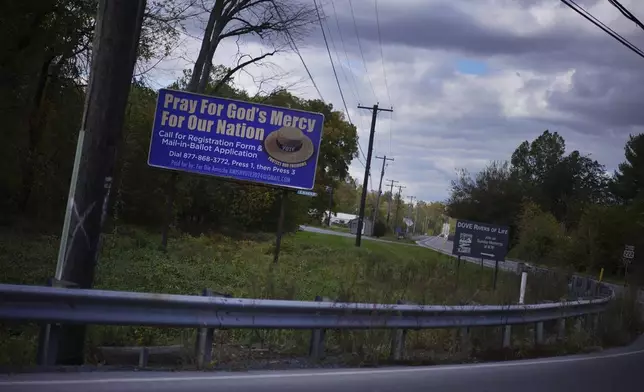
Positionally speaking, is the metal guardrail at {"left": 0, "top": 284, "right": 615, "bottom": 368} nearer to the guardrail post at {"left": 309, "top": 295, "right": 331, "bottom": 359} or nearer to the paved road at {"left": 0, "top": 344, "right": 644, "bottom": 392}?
the guardrail post at {"left": 309, "top": 295, "right": 331, "bottom": 359}

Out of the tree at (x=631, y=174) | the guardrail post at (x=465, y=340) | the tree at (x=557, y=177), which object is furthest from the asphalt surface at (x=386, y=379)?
the tree at (x=631, y=174)

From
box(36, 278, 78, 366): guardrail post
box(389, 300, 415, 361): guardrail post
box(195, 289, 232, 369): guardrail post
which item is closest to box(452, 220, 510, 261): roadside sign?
box(389, 300, 415, 361): guardrail post

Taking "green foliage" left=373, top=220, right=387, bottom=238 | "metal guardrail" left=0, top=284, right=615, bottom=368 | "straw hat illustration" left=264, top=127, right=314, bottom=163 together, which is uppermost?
"straw hat illustration" left=264, top=127, right=314, bottom=163

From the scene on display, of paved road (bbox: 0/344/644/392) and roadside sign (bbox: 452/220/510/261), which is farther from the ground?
roadside sign (bbox: 452/220/510/261)

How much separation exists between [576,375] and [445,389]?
3210 mm

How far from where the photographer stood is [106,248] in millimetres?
20859

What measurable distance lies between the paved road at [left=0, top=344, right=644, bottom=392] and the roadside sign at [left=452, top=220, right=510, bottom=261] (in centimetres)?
1055

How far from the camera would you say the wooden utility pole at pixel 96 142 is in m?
8.81

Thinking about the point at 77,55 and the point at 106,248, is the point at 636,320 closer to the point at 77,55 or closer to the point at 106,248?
the point at 106,248

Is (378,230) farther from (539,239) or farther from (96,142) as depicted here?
(96,142)

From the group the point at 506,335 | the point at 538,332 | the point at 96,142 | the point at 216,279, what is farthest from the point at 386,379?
the point at 216,279

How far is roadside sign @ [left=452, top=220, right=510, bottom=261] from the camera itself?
78.1 ft

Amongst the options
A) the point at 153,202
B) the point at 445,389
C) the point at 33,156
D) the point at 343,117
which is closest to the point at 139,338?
the point at 445,389

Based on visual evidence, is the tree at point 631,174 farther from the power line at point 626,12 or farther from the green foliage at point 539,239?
the power line at point 626,12
